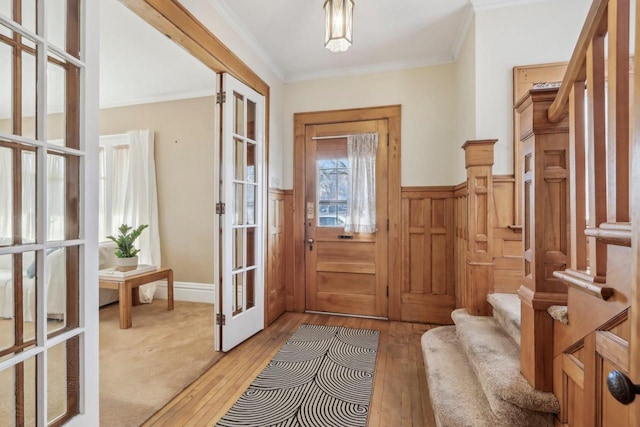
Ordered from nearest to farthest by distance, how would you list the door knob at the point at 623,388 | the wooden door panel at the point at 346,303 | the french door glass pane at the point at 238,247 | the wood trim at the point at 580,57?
1. the door knob at the point at 623,388
2. the wood trim at the point at 580,57
3. the french door glass pane at the point at 238,247
4. the wooden door panel at the point at 346,303

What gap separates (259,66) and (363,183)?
1576mm

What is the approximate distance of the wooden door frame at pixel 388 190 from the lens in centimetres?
313

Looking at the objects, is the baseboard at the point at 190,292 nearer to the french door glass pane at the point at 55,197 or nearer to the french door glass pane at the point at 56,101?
the french door glass pane at the point at 55,197

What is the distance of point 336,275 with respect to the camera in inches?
131

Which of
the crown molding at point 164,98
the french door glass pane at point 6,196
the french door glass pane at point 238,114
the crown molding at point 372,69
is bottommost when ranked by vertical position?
the french door glass pane at point 6,196

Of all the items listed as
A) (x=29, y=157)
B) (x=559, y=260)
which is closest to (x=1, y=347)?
(x=29, y=157)

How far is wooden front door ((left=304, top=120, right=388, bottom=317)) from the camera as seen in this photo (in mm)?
3182

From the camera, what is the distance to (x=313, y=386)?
1.95m

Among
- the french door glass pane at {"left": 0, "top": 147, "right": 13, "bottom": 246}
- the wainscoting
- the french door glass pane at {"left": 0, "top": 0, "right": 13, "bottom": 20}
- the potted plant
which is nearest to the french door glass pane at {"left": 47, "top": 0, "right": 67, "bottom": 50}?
the french door glass pane at {"left": 0, "top": 0, "right": 13, "bottom": 20}

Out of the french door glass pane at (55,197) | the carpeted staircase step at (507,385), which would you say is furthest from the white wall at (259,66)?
Result: the carpeted staircase step at (507,385)

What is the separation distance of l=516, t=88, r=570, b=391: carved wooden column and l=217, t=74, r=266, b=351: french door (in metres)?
2.01

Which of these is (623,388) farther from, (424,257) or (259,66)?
(259,66)

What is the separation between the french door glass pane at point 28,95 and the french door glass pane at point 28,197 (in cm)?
9

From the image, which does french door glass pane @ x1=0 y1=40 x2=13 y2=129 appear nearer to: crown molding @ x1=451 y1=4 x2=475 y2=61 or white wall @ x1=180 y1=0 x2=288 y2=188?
white wall @ x1=180 y1=0 x2=288 y2=188
